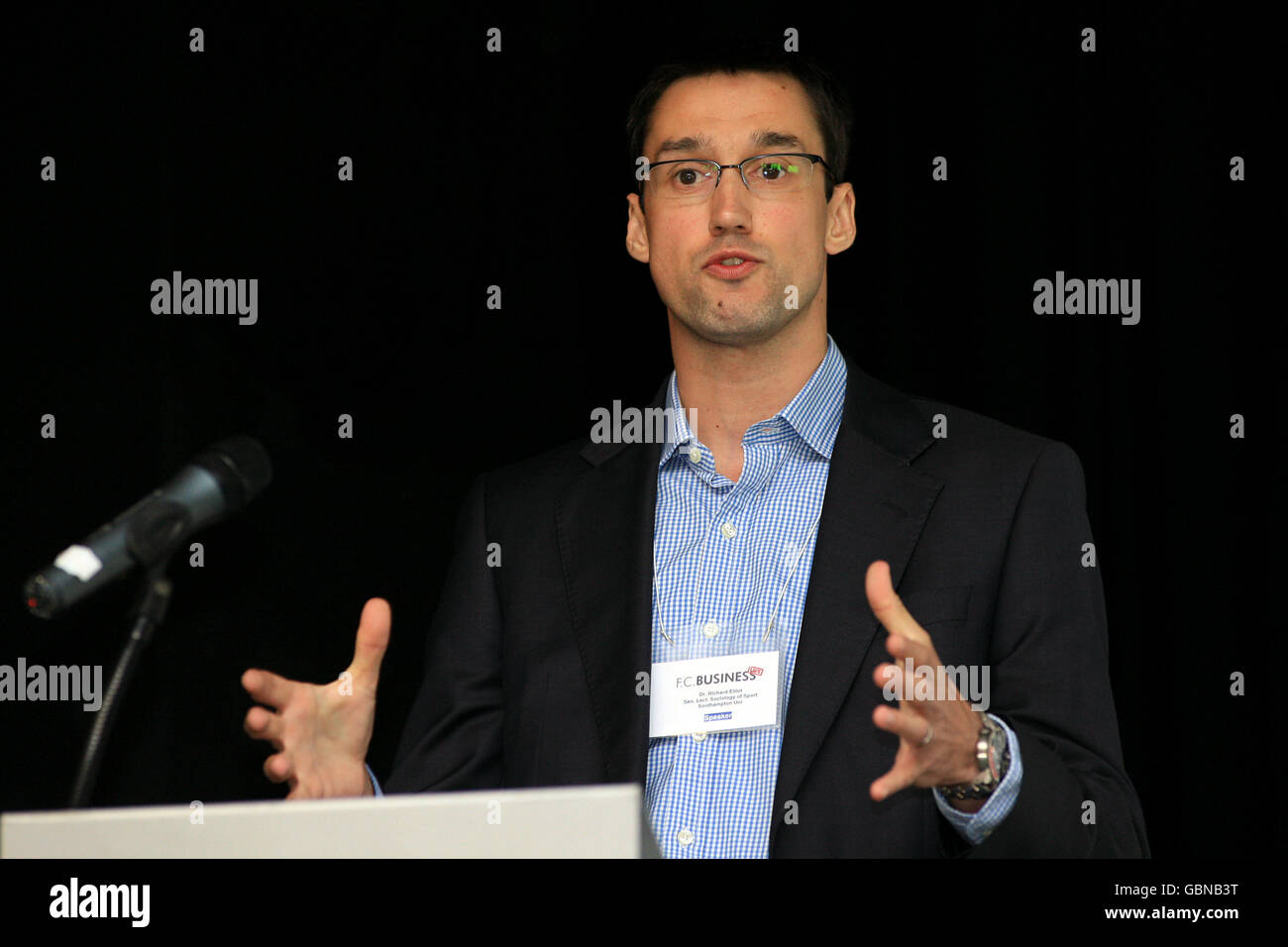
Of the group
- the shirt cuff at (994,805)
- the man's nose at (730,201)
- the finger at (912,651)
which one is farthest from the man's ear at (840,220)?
the finger at (912,651)

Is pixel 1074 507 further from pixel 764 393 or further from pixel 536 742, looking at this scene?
pixel 536 742

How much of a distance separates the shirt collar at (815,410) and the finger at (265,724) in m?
0.95

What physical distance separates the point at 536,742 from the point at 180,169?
1.52m

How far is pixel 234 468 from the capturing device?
170 cm

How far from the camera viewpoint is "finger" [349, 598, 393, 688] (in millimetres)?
1961

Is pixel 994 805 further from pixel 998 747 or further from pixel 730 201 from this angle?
pixel 730 201

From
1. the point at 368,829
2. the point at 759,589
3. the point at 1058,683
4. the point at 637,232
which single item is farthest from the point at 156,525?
the point at 637,232

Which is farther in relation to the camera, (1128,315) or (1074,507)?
(1128,315)

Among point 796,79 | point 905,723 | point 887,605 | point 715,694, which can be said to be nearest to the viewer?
point 905,723

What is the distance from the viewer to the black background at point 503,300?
8.87ft

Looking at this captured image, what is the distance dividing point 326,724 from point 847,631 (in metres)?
0.81

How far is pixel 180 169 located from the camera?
3.02m
